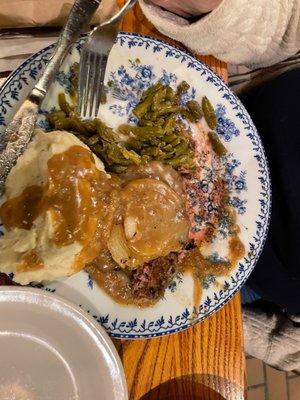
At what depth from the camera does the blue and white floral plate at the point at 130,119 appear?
5.31ft

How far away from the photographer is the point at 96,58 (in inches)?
61.5

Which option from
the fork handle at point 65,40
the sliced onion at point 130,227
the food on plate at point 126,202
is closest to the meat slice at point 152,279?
the food on plate at point 126,202

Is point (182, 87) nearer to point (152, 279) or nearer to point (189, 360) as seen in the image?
point (152, 279)

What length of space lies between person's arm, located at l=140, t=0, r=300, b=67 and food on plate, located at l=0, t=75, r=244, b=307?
18 cm

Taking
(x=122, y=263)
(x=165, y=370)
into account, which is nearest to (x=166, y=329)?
(x=165, y=370)

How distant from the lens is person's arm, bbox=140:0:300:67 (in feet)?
5.38

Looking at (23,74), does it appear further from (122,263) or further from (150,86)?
(122,263)

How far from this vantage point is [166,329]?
5.45 ft

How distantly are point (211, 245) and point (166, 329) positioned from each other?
0.33m

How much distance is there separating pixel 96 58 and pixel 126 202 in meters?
0.46

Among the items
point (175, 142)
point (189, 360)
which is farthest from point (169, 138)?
point (189, 360)

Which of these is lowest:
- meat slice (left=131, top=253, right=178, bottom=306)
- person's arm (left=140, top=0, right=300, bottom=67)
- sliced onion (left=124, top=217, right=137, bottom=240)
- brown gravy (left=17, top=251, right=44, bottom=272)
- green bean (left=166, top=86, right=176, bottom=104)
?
meat slice (left=131, top=253, right=178, bottom=306)

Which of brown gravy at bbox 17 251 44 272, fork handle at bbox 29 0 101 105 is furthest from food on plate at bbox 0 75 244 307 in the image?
fork handle at bbox 29 0 101 105

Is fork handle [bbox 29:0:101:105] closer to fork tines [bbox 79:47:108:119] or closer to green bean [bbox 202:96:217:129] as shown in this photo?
fork tines [bbox 79:47:108:119]
